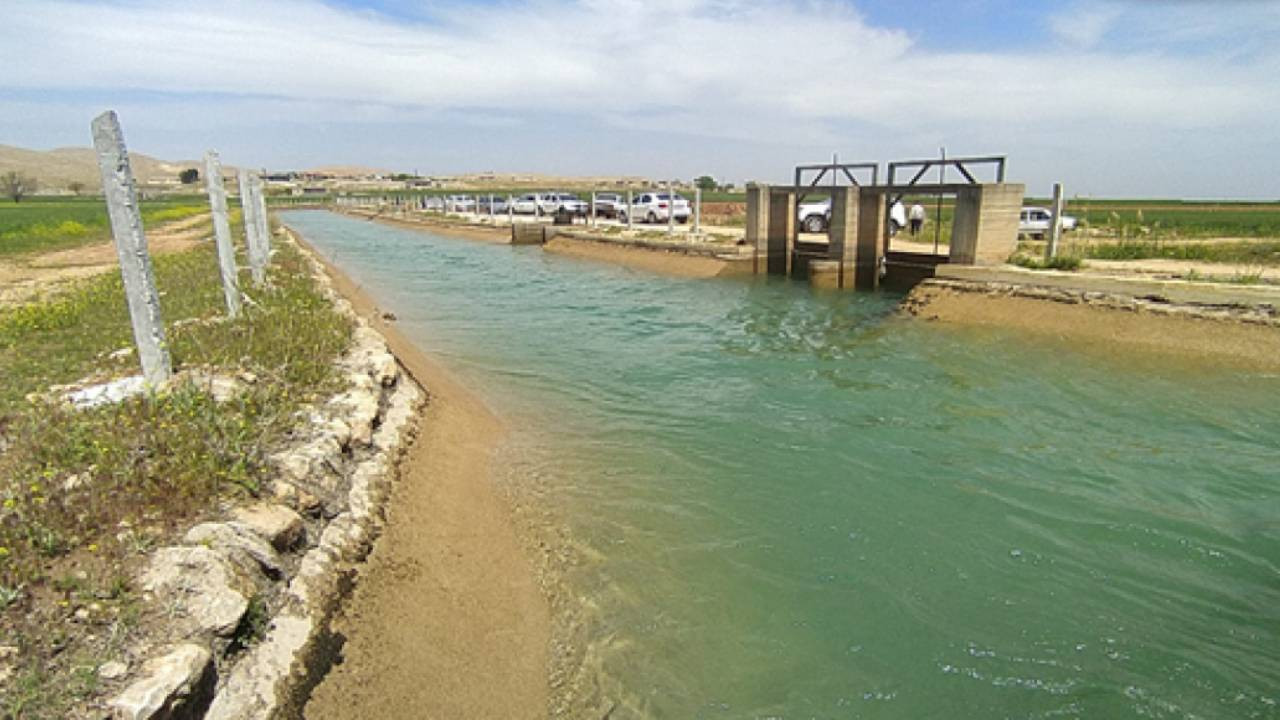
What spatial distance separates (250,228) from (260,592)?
39.3 ft

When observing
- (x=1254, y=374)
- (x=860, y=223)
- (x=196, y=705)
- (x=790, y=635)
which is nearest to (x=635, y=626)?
(x=790, y=635)

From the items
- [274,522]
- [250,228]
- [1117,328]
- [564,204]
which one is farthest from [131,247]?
[564,204]

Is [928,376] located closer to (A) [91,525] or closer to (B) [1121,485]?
(B) [1121,485]

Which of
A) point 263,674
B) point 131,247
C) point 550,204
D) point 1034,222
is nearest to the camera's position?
point 263,674

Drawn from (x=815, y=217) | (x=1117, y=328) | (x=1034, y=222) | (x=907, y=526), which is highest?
(x=815, y=217)

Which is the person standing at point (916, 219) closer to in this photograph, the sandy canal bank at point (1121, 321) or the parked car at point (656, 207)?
the parked car at point (656, 207)

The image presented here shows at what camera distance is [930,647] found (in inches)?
188

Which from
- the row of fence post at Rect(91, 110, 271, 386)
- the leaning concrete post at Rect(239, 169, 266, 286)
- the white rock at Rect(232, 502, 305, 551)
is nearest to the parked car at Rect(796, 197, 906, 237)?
the leaning concrete post at Rect(239, 169, 266, 286)

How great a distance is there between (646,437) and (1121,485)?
5371mm

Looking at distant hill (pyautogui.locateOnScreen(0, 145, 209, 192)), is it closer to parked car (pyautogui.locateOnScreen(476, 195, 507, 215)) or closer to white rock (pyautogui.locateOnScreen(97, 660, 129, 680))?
parked car (pyautogui.locateOnScreen(476, 195, 507, 215))

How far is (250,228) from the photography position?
13.6 meters

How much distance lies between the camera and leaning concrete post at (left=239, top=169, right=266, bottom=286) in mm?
13544

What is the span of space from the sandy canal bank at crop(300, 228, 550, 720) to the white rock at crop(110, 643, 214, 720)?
2.11 feet

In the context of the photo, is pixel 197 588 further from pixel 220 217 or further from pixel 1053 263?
pixel 1053 263
